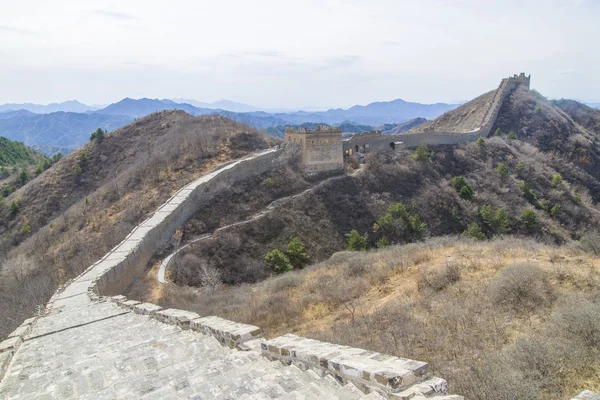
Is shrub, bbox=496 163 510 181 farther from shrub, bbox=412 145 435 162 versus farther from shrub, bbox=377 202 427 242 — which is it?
shrub, bbox=377 202 427 242

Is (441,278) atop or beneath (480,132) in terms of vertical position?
beneath

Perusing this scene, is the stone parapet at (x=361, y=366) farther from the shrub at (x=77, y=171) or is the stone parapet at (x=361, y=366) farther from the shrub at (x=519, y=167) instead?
the shrub at (x=77, y=171)

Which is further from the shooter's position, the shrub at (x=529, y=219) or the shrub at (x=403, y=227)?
the shrub at (x=529, y=219)

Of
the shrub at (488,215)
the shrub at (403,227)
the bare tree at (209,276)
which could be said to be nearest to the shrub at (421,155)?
the shrub at (488,215)

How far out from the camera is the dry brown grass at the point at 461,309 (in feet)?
19.5

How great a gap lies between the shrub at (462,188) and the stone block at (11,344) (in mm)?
32099

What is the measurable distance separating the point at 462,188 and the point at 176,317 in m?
30.3

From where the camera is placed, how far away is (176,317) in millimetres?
8953

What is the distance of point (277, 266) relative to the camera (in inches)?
853

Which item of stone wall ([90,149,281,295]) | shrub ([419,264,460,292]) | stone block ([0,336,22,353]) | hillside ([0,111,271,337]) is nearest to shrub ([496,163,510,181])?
stone wall ([90,149,281,295])

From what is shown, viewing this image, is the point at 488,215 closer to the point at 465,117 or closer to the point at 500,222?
the point at 500,222

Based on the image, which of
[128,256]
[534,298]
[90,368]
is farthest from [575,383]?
[128,256]

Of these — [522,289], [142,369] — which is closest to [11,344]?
[142,369]

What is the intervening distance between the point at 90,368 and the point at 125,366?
62cm
